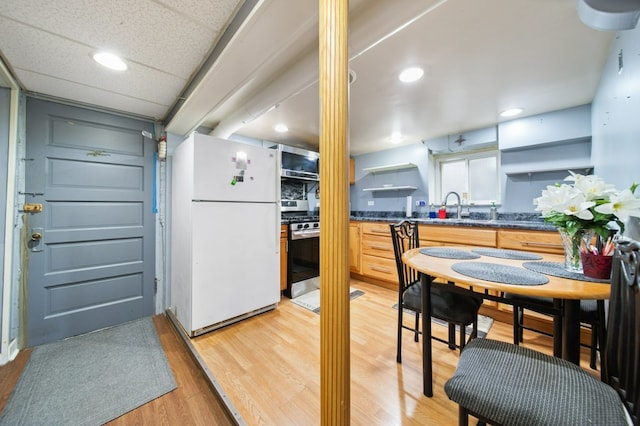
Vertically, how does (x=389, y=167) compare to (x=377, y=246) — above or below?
above

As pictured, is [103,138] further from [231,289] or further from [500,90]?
[500,90]

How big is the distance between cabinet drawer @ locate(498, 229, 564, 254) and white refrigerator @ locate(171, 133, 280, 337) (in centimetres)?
219

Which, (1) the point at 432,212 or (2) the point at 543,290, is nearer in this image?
(2) the point at 543,290

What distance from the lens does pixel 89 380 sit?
1521 mm

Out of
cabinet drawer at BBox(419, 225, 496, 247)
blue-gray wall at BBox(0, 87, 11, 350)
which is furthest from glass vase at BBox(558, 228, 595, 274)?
blue-gray wall at BBox(0, 87, 11, 350)

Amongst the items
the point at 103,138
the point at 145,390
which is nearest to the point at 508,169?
the point at 145,390

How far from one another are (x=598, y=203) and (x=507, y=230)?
144cm

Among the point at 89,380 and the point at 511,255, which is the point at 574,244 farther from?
the point at 89,380

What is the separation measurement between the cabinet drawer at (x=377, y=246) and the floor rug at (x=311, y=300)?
58cm

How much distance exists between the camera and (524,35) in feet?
4.43

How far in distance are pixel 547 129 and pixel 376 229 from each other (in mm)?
2071

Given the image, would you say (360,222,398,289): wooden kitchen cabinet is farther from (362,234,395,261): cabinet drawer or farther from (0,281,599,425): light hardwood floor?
(0,281,599,425): light hardwood floor

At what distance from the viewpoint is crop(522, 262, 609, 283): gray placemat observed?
97 cm

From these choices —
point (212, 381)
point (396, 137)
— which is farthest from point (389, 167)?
point (212, 381)
